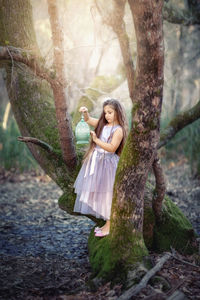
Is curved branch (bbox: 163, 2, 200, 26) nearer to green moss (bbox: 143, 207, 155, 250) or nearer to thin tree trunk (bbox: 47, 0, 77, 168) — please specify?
thin tree trunk (bbox: 47, 0, 77, 168)

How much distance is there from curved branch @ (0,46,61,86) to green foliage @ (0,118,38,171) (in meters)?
4.24

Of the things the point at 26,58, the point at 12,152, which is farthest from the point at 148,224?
the point at 12,152

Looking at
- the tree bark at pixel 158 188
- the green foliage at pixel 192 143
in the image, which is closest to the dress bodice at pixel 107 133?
the tree bark at pixel 158 188

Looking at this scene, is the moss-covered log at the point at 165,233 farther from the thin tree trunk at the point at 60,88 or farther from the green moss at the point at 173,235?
the thin tree trunk at the point at 60,88

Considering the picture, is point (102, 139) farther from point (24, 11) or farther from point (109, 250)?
point (24, 11)

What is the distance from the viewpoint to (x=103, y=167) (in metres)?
2.89

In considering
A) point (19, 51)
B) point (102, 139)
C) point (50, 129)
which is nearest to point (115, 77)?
point (50, 129)

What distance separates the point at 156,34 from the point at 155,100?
1.49 ft

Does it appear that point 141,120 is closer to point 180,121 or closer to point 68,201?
point 68,201

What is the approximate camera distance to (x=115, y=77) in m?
4.91

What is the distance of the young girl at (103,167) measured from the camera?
2.84 meters

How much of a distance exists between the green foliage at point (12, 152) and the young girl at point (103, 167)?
4.16 m

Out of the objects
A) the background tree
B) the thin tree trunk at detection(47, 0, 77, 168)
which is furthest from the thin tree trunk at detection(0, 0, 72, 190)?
the thin tree trunk at detection(47, 0, 77, 168)

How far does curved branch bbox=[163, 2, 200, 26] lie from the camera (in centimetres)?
455
